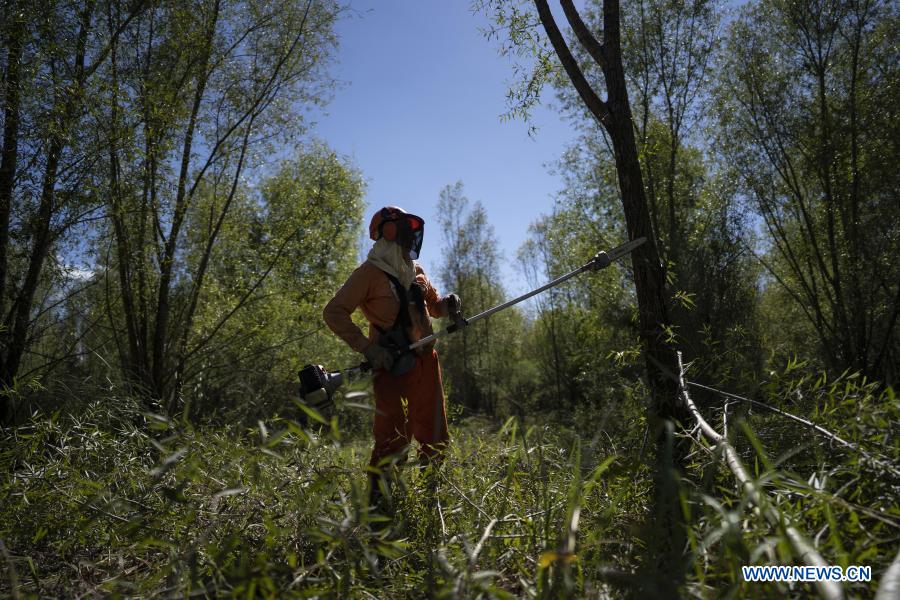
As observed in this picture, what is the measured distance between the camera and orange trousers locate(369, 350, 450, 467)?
3.06m

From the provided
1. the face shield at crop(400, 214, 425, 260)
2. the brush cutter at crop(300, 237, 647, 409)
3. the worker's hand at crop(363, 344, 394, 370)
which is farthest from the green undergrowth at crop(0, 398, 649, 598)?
the face shield at crop(400, 214, 425, 260)

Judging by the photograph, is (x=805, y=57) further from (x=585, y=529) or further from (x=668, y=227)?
(x=585, y=529)

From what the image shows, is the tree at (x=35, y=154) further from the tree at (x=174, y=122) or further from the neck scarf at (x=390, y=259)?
the neck scarf at (x=390, y=259)

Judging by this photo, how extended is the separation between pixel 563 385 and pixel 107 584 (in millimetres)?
18075

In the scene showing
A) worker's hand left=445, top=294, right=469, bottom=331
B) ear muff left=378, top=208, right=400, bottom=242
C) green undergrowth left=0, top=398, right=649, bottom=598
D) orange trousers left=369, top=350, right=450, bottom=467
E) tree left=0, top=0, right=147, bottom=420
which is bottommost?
green undergrowth left=0, top=398, right=649, bottom=598

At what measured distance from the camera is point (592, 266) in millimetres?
3137

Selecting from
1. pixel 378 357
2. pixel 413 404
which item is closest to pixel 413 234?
pixel 378 357

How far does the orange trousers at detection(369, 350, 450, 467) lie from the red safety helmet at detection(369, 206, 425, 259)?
2.48 ft

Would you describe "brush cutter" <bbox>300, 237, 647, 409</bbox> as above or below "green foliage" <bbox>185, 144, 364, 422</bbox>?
below

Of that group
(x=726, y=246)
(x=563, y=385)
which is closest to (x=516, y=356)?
(x=563, y=385)

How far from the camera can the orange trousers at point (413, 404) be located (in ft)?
10.1

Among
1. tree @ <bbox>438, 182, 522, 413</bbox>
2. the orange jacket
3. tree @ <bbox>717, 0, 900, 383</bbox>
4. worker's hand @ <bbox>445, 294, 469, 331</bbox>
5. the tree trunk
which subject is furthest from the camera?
tree @ <bbox>438, 182, 522, 413</bbox>

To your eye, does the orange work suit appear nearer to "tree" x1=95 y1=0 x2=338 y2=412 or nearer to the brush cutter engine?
the brush cutter engine

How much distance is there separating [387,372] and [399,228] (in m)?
0.98
